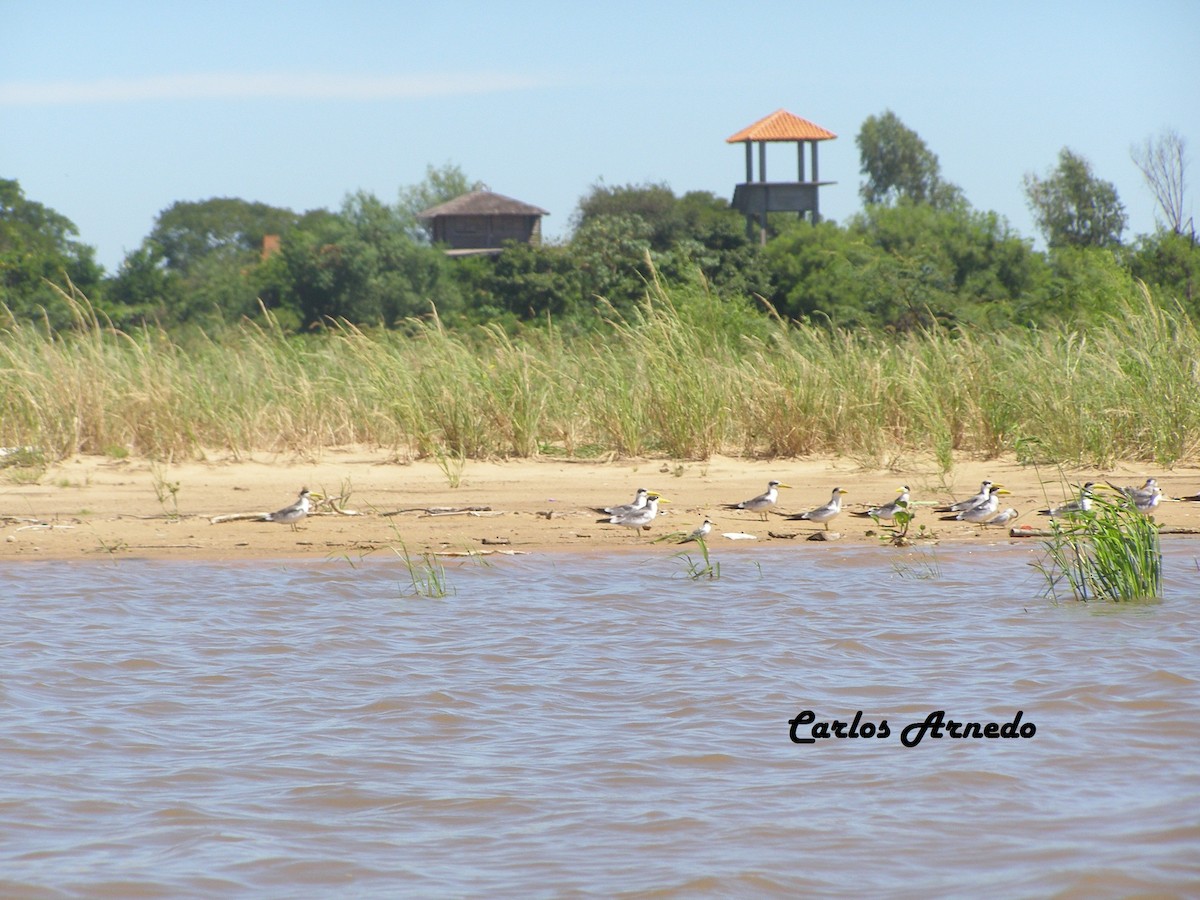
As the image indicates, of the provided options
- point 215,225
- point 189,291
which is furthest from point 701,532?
point 215,225

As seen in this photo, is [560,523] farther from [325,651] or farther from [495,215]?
[495,215]

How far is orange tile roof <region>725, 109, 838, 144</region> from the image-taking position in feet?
131

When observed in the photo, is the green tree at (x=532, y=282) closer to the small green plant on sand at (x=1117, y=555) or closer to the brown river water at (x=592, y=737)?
the brown river water at (x=592, y=737)

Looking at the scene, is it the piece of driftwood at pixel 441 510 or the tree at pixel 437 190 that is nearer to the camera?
the piece of driftwood at pixel 441 510

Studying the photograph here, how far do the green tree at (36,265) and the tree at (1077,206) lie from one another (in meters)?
40.1

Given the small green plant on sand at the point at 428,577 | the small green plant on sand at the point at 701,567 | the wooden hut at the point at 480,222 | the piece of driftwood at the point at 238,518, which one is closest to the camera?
the small green plant on sand at the point at 428,577

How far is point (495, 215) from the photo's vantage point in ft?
190

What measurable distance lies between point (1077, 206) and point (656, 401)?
168 feet

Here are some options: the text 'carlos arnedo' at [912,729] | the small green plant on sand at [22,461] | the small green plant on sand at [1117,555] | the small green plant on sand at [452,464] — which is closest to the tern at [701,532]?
the small green plant on sand at [452,464]

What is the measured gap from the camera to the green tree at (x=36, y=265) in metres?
23.7

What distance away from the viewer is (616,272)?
87.6ft

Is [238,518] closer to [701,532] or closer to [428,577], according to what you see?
[428,577]

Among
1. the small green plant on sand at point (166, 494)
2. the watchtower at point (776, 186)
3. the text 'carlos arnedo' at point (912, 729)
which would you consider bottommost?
the text 'carlos arnedo' at point (912, 729)

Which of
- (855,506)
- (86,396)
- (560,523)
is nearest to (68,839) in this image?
(560,523)
